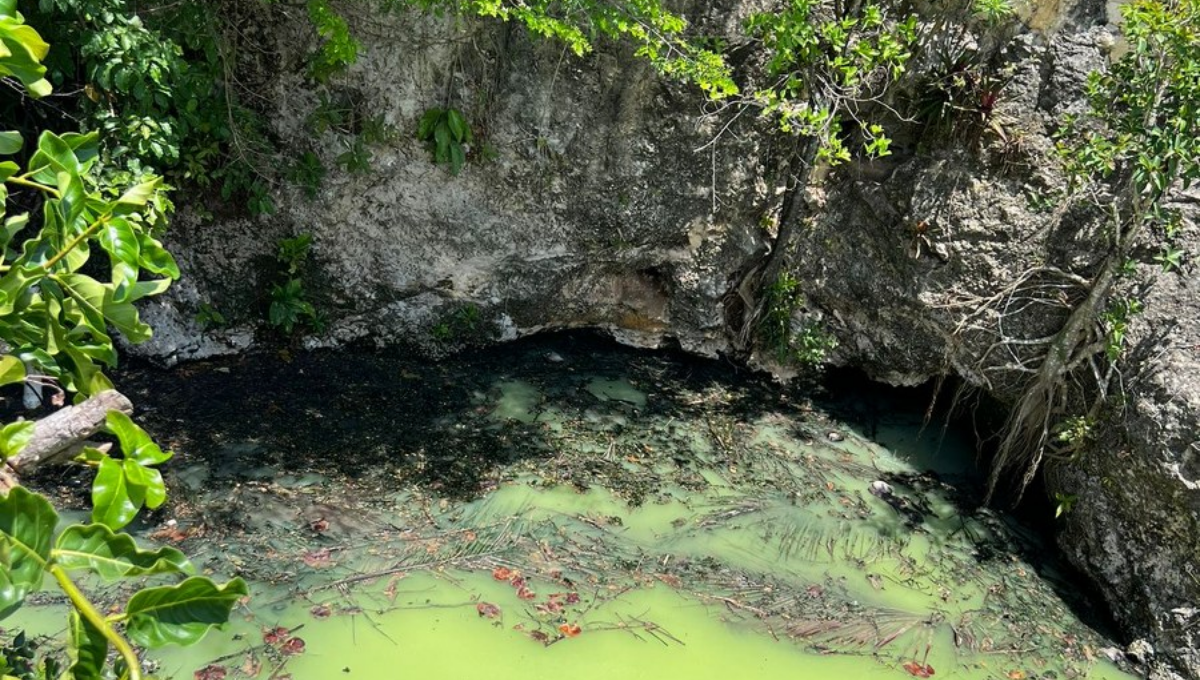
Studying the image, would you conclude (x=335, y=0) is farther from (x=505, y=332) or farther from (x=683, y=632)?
(x=683, y=632)

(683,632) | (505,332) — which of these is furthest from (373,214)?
(683,632)

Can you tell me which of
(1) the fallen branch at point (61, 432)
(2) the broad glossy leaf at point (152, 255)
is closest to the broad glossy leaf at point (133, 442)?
(2) the broad glossy leaf at point (152, 255)

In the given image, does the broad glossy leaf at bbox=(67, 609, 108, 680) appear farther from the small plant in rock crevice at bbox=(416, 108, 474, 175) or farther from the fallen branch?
the small plant in rock crevice at bbox=(416, 108, 474, 175)

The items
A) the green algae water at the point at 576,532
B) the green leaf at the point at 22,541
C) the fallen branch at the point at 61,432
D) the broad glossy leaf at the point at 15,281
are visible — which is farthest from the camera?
the green algae water at the point at 576,532

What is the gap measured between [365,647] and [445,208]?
132 inches

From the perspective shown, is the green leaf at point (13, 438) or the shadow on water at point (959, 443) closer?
the green leaf at point (13, 438)

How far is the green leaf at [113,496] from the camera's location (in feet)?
4.37

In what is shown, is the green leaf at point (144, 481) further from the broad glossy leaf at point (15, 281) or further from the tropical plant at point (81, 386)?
the broad glossy leaf at point (15, 281)

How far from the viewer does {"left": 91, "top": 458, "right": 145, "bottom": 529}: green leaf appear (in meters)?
1.33

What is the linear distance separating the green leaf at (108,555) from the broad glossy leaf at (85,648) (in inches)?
2.8

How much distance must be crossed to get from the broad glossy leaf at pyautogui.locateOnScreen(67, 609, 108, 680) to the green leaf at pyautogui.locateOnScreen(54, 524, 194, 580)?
0.24 ft

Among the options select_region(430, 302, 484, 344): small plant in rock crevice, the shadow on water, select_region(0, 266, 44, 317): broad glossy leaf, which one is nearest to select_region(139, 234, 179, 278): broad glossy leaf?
select_region(0, 266, 44, 317): broad glossy leaf

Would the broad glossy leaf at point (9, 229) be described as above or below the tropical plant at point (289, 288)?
above

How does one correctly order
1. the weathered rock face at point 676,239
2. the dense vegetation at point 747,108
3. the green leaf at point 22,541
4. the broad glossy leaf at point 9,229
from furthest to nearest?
the weathered rock face at point 676,239 < the dense vegetation at point 747,108 < the broad glossy leaf at point 9,229 < the green leaf at point 22,541
